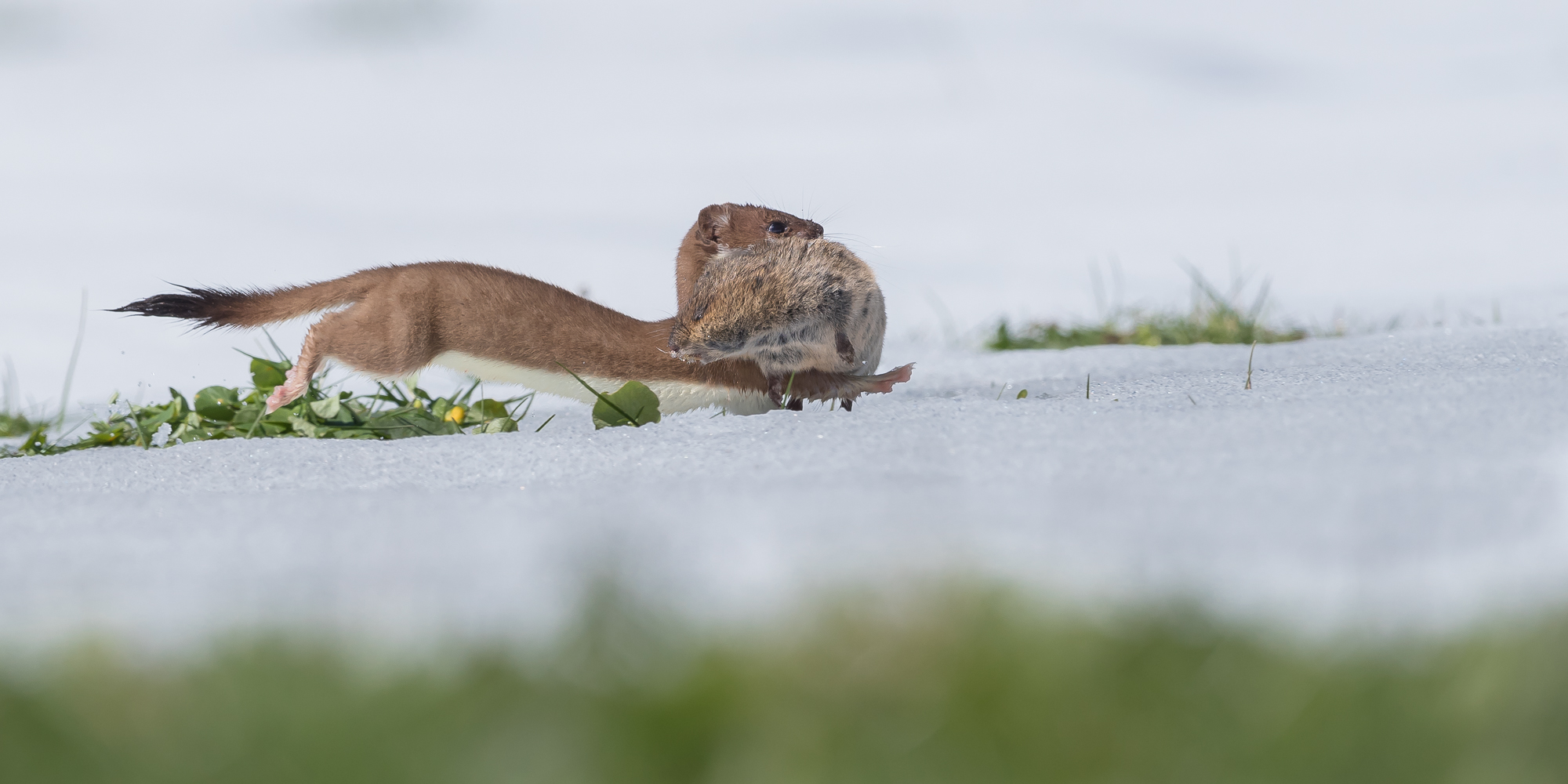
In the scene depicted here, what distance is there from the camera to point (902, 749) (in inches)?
51.1

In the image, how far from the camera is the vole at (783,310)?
2957 mm

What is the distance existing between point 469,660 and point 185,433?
8.25 ft

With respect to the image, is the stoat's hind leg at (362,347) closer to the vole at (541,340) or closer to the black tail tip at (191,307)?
the vole at (541,340)

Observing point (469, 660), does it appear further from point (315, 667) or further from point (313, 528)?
point (313, 528)

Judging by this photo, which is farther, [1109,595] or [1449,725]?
[1109,595]

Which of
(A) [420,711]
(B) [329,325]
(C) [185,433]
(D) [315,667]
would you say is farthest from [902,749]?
(C) [185,433]

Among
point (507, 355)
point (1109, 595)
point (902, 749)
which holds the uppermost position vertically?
point (507, 355)

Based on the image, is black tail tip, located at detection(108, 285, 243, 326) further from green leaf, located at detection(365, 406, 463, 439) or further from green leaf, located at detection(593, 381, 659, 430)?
green leaf, located at detection(593, 381, 659, 430)

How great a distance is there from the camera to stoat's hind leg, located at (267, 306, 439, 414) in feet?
10.5

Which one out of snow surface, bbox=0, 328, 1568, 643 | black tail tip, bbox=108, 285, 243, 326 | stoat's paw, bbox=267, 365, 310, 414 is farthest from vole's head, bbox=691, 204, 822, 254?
Result: black tail tip, bbox=108, 285, 243, 326

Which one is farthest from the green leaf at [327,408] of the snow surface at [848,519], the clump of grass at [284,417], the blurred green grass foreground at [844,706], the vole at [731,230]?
the blurred green grass foreground at [844,706]

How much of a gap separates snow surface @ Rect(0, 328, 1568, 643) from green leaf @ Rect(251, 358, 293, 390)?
39.5 inches

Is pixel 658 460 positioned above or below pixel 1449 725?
above

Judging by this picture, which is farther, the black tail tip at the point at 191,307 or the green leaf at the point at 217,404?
the green leaf at the point at 217,404
